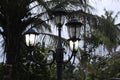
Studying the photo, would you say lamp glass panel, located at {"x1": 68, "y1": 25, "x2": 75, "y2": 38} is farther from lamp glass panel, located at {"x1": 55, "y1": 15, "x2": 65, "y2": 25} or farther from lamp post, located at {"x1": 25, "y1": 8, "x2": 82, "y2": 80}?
lamp glass panel, located at {"x1": 55, "y1": 15, "x2": 65, "y2": 25}

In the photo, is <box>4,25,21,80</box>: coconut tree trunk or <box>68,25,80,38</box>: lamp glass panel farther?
<box>4,25,21,80</box>: coconut tree trunk

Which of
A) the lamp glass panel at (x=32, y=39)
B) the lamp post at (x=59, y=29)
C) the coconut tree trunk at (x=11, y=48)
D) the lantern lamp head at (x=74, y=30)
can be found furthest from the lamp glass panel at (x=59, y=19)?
the coconut tree trunk at (x=11, y=48)

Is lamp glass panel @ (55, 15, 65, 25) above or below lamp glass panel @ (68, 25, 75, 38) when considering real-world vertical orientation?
above

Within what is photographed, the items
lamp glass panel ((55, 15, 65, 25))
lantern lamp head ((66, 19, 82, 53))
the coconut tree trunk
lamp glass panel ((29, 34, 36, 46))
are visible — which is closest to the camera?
lantern lamp head ((66, 19, 82, 53))

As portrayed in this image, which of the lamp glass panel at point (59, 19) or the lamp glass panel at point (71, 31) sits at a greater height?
the lamp glass panel at point (59, 19)

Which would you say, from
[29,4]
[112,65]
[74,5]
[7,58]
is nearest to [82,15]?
[74,5]

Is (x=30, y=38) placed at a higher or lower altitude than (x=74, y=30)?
lower

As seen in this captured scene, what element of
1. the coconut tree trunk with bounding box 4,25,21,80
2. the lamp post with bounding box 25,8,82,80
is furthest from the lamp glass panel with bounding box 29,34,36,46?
the coconut tree trunk with bounding box 4,25,21,80

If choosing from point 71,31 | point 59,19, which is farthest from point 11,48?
point 71,31

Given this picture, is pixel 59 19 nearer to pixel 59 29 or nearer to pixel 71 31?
→ pixel 59 29

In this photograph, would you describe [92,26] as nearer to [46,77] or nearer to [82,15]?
[82,15]

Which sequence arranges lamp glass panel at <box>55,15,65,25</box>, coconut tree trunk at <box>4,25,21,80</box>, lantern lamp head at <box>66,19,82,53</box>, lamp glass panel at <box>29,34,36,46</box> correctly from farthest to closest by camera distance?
1. coconut tree trunk at <box>4,25,21,80</box>
2. lamp glass panel at <box>29,34,36,46</box>
3. lamp glass panel at <box>55,15,65,25</box>
4. lantern lamp head at <box>66,19,82,53</box>

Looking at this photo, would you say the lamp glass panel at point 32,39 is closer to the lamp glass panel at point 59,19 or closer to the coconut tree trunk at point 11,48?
the lamp glass panel at point 59,19

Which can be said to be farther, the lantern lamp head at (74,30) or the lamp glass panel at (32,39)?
the lamp glass panel at (32,39)
